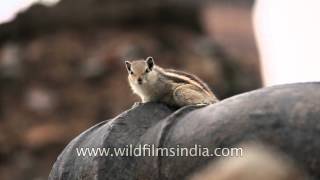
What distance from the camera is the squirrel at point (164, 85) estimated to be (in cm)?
711

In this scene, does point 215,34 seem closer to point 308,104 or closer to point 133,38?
point 133,38

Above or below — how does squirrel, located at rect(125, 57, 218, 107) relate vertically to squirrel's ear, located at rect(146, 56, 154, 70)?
below

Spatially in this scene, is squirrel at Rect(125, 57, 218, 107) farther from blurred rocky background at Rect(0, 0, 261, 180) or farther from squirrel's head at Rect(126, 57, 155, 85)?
blurred rocky background at Rect(0, 0, 261, 180)

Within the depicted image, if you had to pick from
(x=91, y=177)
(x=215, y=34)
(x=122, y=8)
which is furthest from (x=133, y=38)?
(x=91, y=177)

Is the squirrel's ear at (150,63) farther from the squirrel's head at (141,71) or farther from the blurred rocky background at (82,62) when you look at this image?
the blurred rocky background at (82,62)

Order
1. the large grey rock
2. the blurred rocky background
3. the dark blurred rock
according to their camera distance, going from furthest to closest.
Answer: the blurred rocky background < the dark blurred rock < the large grey rock

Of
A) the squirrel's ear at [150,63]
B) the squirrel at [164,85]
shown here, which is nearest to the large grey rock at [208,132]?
the squirrel at [164,85]

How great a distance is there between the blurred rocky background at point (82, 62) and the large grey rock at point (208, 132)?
17874mm

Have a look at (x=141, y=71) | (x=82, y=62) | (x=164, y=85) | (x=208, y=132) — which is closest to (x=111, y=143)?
(x=208, y=132)

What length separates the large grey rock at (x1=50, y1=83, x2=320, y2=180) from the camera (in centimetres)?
388

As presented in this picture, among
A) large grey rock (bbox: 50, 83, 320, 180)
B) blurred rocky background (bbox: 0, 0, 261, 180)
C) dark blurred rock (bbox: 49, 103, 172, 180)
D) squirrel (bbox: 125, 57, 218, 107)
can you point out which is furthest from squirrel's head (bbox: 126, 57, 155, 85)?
blurred rocky background (bbox: 0, 0, 261, 180)

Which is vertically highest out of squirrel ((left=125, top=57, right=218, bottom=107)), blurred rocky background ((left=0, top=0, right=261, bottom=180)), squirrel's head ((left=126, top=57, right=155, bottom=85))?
squirrel's head ((left=126, top=57, right=155, bottom=85))

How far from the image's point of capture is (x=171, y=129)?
447cm

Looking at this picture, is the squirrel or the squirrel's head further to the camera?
the squirrel's head
